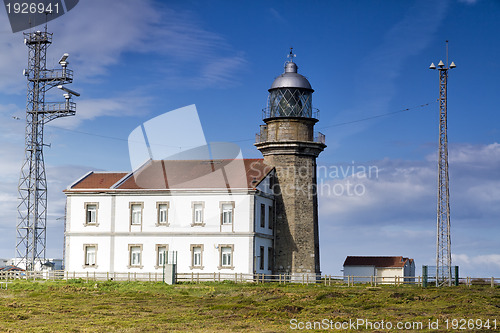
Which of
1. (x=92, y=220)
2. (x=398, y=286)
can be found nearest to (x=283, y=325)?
(x=398, y=286)

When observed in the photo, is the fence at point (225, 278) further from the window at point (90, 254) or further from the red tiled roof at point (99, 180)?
the red tiled roof at point (99, 180)

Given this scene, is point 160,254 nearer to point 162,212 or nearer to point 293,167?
point 162,212

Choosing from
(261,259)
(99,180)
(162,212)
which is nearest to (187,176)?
(162,212)

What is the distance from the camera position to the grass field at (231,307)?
27.8 meters

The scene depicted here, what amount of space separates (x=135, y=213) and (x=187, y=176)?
4.00 m

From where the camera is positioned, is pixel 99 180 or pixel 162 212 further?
pixel 99 180

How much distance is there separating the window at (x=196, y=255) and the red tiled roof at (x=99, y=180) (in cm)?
717

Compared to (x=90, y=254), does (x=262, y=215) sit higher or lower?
higher

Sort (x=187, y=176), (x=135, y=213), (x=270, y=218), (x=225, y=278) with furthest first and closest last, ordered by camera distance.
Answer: (x=187, y=176), (x=270, y=218), (x=135, y=213), (x=225, y=278)

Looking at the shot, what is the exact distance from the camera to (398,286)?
43969 mm

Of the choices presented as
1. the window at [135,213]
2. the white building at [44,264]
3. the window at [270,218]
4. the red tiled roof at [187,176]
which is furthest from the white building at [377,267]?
the white building at [44,264]

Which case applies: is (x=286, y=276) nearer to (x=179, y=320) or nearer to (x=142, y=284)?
(x=142, y=284)

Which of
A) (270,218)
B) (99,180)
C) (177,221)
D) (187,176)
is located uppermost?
(187,176)

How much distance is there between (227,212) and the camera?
47.7 metres
